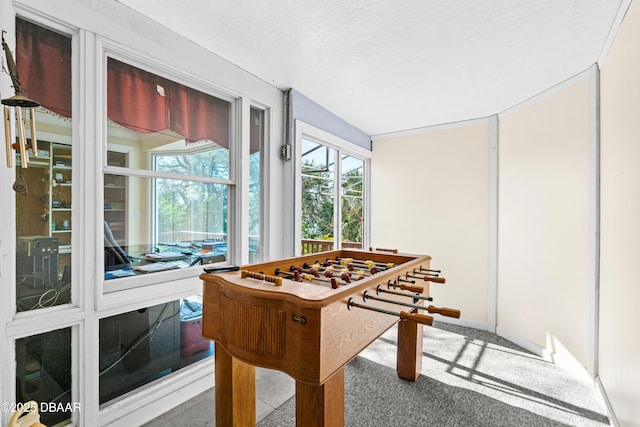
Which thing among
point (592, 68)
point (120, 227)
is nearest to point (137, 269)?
point (120, 227)

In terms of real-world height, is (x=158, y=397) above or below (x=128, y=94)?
below

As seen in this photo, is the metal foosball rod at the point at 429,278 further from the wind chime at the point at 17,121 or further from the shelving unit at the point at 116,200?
the wind chime at the point at 17,121

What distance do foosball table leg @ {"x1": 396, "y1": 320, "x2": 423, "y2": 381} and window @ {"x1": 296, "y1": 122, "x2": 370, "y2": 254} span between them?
3.99 feet

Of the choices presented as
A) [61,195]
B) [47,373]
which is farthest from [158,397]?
[61,195]

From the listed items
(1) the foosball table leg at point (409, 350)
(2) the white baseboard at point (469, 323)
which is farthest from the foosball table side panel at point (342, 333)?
(2) the white baseboard at point (469, 323)

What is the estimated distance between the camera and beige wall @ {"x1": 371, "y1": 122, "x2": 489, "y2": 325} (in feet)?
11.1

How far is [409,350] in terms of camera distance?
2.27 m

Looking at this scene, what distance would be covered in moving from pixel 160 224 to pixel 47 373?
905 mm

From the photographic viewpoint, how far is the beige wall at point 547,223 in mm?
2359

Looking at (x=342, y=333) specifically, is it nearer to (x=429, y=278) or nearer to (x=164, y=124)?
(x=429, y=278)

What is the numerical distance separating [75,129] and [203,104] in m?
0.86

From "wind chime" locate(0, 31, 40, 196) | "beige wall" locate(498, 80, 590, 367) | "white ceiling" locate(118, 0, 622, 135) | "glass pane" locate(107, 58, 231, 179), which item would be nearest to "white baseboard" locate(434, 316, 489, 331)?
"beige wall" locate(498, 80, 590, 367)

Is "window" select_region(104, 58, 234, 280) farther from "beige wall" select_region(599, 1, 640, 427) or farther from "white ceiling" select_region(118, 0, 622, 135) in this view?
"beige wall" select_region(599, 1, 640, 427)

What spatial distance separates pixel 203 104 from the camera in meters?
2.20
